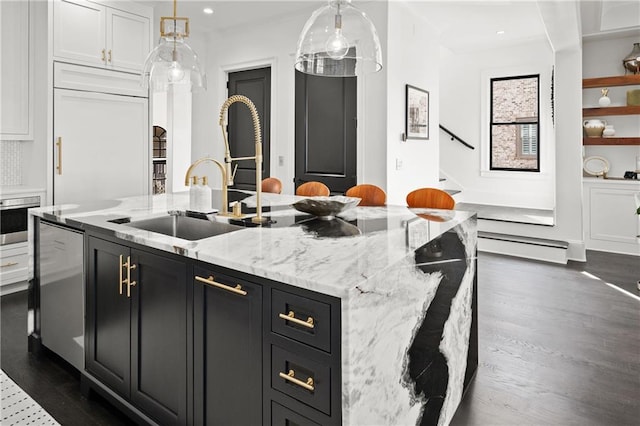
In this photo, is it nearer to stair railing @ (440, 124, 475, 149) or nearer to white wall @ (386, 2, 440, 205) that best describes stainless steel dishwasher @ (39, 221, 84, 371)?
white wall @ (386, 2, 440, 205)

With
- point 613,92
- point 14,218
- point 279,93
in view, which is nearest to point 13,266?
point 14,218

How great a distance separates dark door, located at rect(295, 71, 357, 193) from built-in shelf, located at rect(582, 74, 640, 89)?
130 inches

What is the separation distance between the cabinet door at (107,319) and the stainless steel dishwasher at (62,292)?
0.34 feet

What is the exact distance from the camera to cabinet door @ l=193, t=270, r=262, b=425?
1448 mm

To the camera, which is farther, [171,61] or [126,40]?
[126,40]

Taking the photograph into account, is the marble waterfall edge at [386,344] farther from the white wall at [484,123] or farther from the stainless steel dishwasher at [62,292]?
the white wall at [484,123]

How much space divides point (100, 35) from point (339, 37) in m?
3.27

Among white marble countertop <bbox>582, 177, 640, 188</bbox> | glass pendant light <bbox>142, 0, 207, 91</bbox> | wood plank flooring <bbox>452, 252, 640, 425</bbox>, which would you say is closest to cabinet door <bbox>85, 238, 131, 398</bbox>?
glass pendant light <bbox>142, 0, 207, 91</bbox>

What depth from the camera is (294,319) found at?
1328mm

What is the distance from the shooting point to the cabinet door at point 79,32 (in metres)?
4.03

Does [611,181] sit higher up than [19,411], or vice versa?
[611,181]

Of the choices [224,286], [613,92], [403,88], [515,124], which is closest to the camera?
[224,286]

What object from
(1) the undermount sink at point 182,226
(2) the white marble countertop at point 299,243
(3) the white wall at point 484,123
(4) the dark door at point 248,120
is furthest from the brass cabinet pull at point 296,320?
(3) the white wall at point 484,123

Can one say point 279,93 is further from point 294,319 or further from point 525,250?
point 294,319
